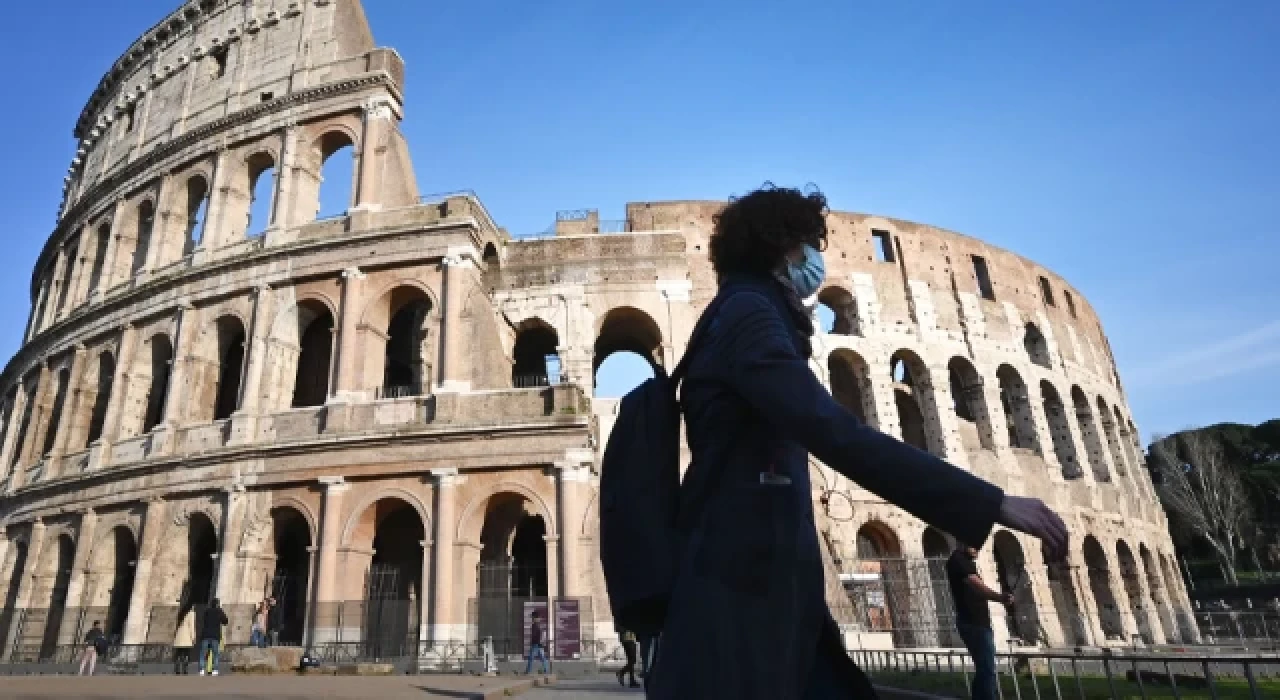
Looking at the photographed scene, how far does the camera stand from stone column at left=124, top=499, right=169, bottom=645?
1510 cm

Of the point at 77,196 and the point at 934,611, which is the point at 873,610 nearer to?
the point at 934,611

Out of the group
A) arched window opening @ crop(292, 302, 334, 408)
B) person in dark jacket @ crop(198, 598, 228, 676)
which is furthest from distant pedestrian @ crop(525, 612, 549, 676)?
arched window opening @ crop(292, 302, 334, 408)

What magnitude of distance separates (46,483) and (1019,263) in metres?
30.3

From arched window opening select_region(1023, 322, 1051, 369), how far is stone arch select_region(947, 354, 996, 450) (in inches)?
131

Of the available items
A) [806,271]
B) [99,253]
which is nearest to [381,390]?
[99,253]

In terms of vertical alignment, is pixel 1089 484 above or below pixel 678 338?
below

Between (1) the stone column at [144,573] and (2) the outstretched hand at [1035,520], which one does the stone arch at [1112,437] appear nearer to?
(1) the stone column at [144,573]

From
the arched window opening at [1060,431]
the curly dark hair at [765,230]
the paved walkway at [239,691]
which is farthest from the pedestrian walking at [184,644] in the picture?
the arched window opening at [1060,431]

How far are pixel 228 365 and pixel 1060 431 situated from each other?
2544 cm

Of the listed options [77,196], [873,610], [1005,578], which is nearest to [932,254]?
[1005,578]

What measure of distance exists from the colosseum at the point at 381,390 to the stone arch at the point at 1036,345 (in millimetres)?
161

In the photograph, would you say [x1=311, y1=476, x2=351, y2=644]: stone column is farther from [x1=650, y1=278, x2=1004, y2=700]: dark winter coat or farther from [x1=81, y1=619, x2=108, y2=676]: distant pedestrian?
[x1=650, y1=278, x2=1004, y2=700]: dark winter coat

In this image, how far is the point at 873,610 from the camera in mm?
17516

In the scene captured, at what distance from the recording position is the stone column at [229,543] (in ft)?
48.1
